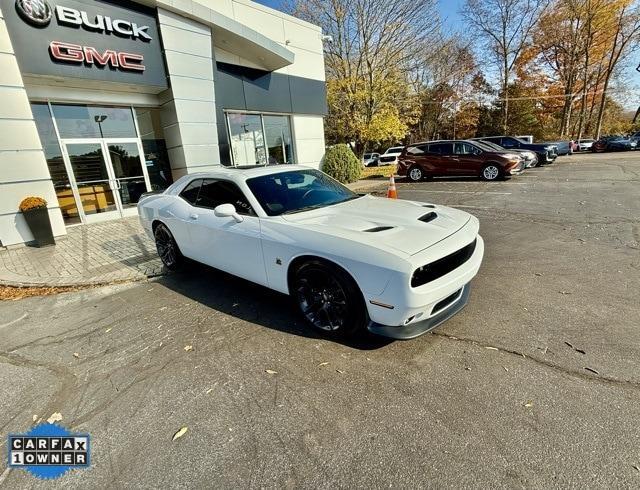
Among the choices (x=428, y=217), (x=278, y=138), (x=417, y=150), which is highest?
(x=278, y=138)

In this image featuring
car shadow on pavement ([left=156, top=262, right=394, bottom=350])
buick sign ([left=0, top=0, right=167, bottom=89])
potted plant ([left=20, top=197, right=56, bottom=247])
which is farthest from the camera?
buick sign ([left=0, top=0, right=167, bottom=89])

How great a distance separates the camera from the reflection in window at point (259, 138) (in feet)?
41.5

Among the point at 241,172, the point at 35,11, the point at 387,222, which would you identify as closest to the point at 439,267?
the point at 387,222

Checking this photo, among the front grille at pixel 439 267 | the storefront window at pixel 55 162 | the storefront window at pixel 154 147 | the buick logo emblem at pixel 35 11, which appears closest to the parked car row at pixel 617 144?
the storefront window at pixel 154 147

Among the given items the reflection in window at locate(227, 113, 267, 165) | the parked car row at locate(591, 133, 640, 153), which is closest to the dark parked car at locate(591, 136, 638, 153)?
the parked car row at locate(591, 133, 640, 153)

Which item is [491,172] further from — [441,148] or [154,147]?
[154,147]

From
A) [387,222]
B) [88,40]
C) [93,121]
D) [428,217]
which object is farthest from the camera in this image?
[93,121]

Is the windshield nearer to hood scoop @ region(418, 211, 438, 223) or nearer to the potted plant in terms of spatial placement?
hood scoop @ region(418, 211, 438, 223)

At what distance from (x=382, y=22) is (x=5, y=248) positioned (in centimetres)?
2193

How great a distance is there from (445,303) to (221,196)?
9.30 feet

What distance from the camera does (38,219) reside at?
7.42 metres

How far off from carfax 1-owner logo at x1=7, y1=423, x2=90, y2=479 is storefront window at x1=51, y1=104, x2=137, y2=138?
31.6 feet

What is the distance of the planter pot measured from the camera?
7379 mm

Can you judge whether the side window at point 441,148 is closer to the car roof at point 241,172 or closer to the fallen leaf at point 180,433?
the car roof at point 241,172
